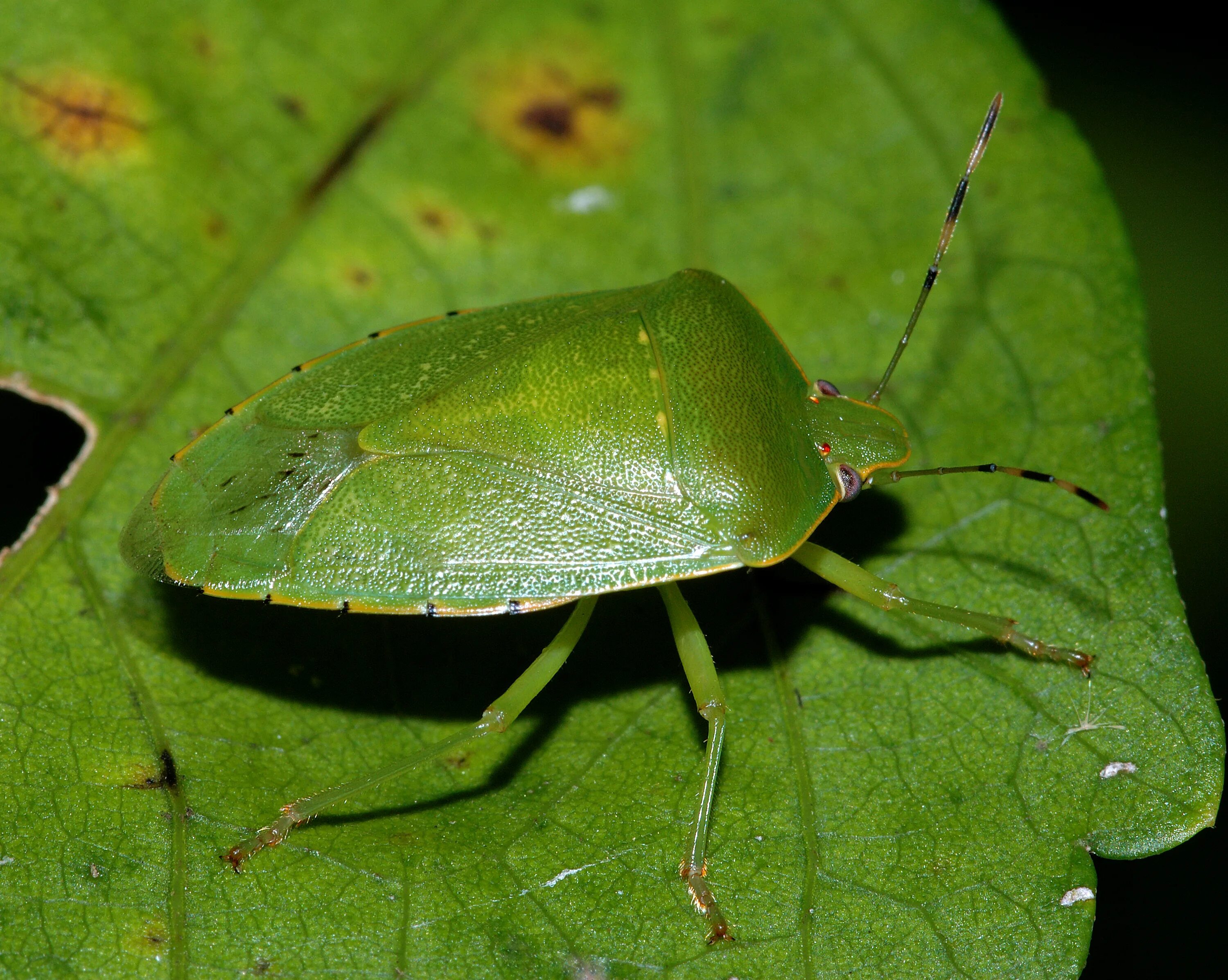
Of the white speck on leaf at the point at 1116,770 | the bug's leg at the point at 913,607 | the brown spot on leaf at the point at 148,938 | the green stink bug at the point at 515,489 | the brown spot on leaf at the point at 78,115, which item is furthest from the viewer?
the brown spot on leaf at the point at 78,115

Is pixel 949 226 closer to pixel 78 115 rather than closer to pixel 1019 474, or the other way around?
pixel 1019 474

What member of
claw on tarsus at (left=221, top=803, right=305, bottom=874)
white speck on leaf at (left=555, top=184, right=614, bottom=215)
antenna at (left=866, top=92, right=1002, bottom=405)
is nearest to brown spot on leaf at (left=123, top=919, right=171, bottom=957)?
claw on tarsus at (left=221, top=803, right=305, bottom=874)

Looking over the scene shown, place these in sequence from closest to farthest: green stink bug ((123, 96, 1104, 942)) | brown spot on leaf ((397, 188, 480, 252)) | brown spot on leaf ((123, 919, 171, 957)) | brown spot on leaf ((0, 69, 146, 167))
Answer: brown spot on leaf ((123, 919, 171, 957)) → green stink bug ((123, 96, 1104, 942)) → brown spot on leaf ((0, 69, 146, 167)) → brown spot on leaf ((397, 188, 480, 252))

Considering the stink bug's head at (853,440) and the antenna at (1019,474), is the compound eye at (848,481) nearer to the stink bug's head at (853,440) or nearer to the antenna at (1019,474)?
the stink bug's head at (853,440)

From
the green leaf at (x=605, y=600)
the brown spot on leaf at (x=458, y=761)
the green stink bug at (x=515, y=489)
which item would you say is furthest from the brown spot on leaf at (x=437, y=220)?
the brown spot on leaf at (x=458, y=761)

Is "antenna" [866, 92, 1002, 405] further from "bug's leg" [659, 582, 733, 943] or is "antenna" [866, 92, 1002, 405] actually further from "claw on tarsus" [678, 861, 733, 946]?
"claw on tarsus" [678, 861, 733, 946]

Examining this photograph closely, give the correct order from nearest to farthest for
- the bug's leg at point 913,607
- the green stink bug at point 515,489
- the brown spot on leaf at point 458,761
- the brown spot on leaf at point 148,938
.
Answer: the brown spot on leaf at point 148,938
the green stink bug at point 515,489
the brown spot on leaf at point 458,761
the bug's leg at point 913,607
